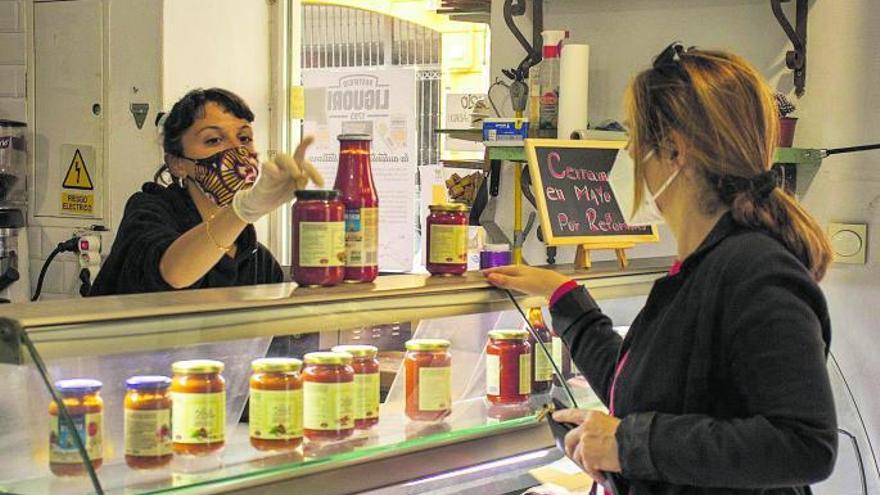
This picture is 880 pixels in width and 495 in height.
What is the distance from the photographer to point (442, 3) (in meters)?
3.71

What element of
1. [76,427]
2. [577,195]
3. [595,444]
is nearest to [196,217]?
[577,195]

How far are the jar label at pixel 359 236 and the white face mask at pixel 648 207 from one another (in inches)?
18.3

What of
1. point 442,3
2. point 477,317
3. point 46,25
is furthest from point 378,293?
point 46,25

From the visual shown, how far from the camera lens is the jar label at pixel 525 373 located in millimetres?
2244

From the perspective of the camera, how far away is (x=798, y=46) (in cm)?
296

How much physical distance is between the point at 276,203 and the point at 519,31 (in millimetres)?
1651

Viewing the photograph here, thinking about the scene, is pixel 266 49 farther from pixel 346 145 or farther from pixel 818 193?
pixel 346 145

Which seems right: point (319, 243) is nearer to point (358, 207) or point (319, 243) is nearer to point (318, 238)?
point (318, 238)

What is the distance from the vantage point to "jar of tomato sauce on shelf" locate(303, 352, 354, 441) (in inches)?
72.2

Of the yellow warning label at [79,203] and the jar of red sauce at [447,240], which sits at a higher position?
the yellow warning label at [79,203]

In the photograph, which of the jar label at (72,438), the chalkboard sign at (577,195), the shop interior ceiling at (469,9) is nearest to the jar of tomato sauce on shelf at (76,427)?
the jar label at (72,438)

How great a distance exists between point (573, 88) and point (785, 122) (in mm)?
579

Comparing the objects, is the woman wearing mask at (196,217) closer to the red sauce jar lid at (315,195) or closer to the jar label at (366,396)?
the red sauce jar lid at (315,195)

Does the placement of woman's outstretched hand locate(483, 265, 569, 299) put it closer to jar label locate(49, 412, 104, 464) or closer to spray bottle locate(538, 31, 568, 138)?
jar label locate(49, 412, 104, 464)
